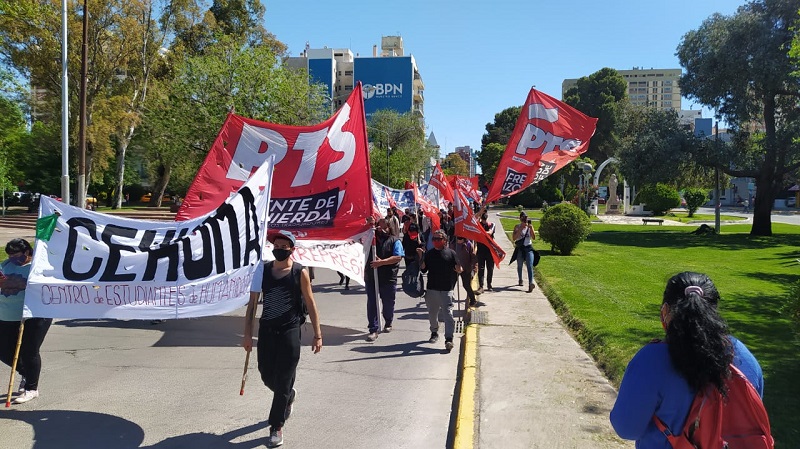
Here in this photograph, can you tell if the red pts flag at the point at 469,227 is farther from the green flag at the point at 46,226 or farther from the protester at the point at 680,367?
the protester at the point at 680,367

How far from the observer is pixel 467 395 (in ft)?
19.3

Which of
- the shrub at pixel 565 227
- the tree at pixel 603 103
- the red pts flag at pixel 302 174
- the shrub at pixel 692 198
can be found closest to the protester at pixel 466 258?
the red pts flag at pixel 302 174

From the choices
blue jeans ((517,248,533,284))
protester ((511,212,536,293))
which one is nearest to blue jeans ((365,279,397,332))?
protester ((511,212,536,293))

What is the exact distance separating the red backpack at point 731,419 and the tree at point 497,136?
259 ft

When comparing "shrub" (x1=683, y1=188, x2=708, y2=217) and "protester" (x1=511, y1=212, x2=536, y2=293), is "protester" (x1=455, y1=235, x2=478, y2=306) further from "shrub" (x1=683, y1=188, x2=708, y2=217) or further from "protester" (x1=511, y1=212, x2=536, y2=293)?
"shrub" (x1=683, y1=188, x2=708, y2=217)

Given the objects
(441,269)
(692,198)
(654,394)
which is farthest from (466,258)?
(692,198)

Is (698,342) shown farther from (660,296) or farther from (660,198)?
(660,198)

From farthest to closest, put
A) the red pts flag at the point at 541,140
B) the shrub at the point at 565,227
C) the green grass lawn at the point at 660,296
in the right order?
the shrub at the point at 565,227 < the red pts flag at the point at 541,140 < the green grass lawn at the point at 660,296

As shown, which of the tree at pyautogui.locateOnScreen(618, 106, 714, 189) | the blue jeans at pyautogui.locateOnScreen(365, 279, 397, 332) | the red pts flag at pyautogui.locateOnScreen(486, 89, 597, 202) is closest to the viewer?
the blue jeans at pyautogui.locateOnScreen(365, 279, 397, 332)

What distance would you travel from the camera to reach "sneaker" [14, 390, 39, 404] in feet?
18.5

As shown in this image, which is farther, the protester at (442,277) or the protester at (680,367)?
A: the protester at (442,277)

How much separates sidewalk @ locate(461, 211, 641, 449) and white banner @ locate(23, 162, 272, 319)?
256cm

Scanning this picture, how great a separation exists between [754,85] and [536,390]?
28.1m

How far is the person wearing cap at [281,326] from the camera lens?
4742 millimetres
